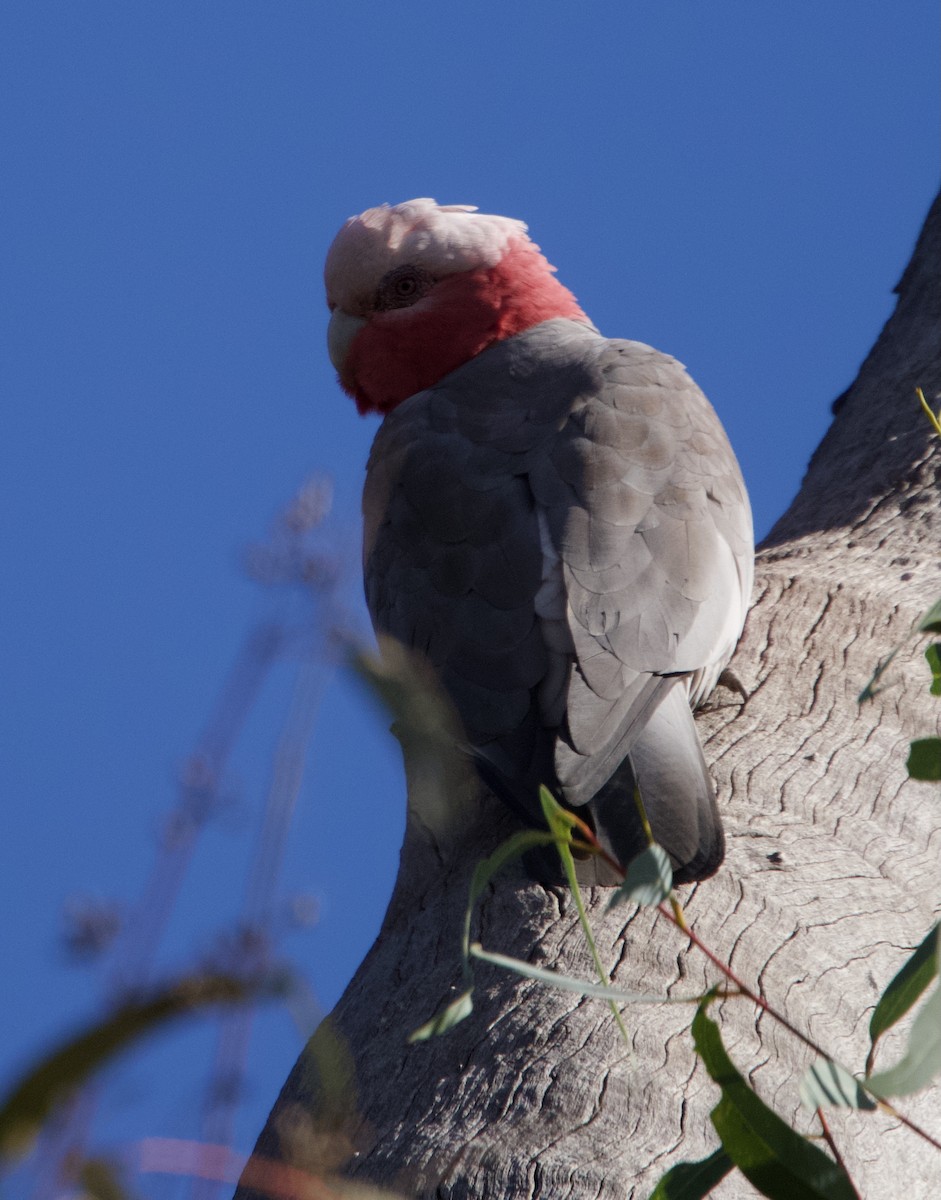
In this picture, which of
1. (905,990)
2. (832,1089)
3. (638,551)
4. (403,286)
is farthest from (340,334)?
(832,1089)

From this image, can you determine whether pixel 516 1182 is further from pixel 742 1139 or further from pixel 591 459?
pixel 591 459

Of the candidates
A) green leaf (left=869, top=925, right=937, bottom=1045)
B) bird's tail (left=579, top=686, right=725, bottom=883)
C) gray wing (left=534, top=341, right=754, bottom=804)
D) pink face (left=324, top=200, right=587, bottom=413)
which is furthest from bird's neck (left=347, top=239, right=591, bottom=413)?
green leaf (left=869, top=925, right=937, bottom=1045)

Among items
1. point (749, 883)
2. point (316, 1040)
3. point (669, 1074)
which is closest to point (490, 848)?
point (749, 883)

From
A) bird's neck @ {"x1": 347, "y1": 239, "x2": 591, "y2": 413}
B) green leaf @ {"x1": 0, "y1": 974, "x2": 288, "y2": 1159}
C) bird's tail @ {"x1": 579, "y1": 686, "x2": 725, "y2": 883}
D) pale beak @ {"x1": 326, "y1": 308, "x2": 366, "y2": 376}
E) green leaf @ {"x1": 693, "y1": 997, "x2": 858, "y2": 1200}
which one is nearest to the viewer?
green leaf @ {"x1": 0, "y1": 974, "x2": 288, "y2": 1159}

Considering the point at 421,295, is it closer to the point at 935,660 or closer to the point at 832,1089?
the point at 935,660

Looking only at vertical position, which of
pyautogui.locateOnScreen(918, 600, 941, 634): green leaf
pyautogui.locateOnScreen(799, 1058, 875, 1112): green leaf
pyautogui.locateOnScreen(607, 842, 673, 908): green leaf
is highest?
pyautogui.locateOnScreen(918, 600, 941, 634): green leaf

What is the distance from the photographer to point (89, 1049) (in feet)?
1.86

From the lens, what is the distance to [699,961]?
1875 millimetres

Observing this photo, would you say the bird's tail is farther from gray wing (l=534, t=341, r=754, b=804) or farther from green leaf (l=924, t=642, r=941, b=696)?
green leaf (l=924, t=642, r=941, b=696)

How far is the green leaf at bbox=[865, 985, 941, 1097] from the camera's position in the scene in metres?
0.87

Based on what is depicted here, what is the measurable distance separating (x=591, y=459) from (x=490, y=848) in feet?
2.68

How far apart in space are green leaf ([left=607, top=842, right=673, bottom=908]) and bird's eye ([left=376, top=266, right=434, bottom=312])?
9.52 ft

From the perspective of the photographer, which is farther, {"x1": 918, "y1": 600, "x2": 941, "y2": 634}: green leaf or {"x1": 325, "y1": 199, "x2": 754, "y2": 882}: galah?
{"x1": 325, "y1": 199, "x2": 754, "y2": 882}: galah

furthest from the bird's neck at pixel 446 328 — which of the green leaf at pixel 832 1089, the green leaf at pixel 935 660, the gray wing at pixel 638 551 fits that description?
the green leaf at pixel 832 1089
